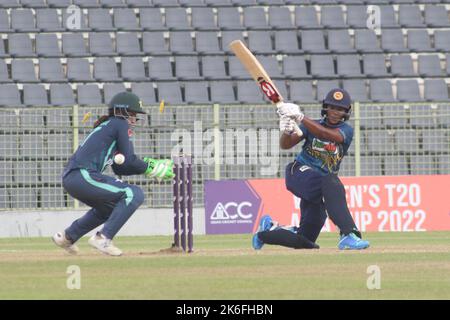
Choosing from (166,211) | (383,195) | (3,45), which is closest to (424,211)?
(383,195)

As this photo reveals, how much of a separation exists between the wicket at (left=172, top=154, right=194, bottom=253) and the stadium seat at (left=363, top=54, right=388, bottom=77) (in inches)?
524

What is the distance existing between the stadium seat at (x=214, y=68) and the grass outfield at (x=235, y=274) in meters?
12.4

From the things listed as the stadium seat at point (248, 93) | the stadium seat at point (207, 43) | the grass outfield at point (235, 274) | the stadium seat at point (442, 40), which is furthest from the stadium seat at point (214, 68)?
the grass outfield at point (235, 274)

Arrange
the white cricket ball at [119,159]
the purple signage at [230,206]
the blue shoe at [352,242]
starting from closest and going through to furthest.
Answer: the white cricket ball at [119,159]
the blue shoe at [352,242]
the purple signage at [230,206]

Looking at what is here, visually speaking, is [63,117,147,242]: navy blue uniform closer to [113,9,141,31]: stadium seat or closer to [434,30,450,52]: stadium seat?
[113,9,141,31]: stadium seat

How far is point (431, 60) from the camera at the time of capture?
27.6 m

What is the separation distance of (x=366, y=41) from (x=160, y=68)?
4.48 metres

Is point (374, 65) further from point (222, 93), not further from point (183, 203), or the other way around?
point (183, 203)

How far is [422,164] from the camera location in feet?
77.5

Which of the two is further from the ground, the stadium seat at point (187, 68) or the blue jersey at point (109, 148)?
the stadium seat at point (187, 68)

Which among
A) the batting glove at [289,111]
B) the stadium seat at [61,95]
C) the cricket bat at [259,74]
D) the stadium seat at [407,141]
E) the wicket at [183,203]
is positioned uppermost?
the stadium seat at [61,95]

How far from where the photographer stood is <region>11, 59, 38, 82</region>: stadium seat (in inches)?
1037

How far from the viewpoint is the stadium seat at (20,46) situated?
1065 inches

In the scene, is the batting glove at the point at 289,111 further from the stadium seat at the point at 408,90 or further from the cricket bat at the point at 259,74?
the stadium seat at the point at 408,90
